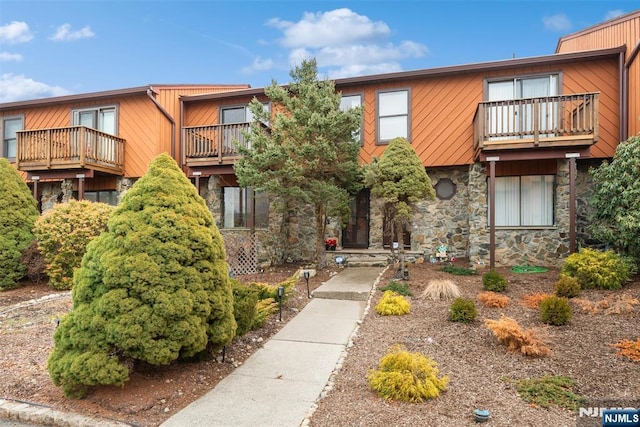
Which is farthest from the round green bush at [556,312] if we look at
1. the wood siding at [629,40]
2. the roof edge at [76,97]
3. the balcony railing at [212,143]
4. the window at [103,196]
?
the window at [103,196]

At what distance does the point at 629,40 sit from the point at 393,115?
6.06m

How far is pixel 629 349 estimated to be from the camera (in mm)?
4293

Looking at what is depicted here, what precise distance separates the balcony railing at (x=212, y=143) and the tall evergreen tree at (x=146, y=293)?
7.89 m

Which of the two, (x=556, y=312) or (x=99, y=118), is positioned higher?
(x=99, y=118)

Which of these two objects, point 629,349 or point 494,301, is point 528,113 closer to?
point 494,301

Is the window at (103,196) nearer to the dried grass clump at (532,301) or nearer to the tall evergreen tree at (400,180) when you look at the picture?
the tall evergreen tree at (400,180)

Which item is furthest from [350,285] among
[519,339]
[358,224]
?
[358,224]

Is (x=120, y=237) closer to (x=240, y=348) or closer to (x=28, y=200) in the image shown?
(x=240, y=348)

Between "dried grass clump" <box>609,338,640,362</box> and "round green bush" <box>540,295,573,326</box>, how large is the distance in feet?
2.63

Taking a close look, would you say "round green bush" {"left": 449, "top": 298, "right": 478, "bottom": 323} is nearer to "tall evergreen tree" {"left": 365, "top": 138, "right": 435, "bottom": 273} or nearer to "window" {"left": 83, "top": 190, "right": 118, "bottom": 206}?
"tall evergreen tree" {"left": 365, "top": 138, "right": 435, "bottom": 273}

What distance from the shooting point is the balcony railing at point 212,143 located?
11969 mm

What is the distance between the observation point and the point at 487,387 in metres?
3.81

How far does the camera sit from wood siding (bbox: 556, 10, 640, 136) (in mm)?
9250

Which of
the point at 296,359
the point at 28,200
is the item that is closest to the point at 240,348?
the point at 296,359
